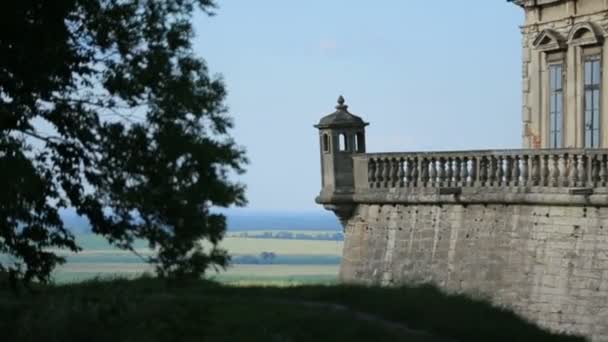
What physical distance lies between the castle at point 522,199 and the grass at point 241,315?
6.18 ft

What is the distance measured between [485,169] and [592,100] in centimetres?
378

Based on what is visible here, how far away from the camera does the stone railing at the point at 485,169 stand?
30.5 m

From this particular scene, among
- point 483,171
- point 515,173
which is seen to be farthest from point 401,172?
point 515,173

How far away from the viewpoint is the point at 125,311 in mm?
25172

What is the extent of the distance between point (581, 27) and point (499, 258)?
18.1 ft

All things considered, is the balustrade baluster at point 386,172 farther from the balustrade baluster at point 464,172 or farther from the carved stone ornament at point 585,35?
the carved stone ornament at point 585,35

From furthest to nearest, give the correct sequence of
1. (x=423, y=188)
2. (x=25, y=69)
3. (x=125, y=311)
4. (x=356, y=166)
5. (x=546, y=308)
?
(x=356, y=166) < (x=423, y=188) < (x=546, y=308) < (x=125, y=311) < (x=25, y=69)

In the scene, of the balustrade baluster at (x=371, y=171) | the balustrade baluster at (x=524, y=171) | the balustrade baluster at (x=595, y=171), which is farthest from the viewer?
the balustrade baluster at (x=371, y=171)

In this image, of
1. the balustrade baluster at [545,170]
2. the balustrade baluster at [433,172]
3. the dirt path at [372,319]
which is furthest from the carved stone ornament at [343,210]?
the dirt path at [372,319]

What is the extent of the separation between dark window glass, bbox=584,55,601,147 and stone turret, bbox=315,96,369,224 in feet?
13.9

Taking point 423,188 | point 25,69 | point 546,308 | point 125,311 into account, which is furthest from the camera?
point 423,188

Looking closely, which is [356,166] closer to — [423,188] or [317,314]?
[423,188]

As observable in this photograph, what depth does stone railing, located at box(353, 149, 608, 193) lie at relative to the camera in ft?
100

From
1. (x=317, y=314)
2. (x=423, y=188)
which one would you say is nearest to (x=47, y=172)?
(x=317, y=314)
